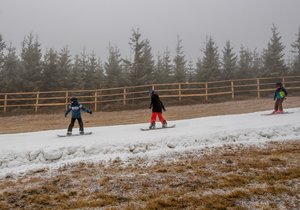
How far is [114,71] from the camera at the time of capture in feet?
104

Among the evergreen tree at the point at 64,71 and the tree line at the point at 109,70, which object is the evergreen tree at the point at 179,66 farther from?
the evergreen tree at the point at 64,71

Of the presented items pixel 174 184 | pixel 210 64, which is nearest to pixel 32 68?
pixel 210 64

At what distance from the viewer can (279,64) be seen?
1268 inches

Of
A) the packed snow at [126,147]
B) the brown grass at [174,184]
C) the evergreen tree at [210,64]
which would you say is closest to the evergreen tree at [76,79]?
the evergreen tree at [210,64]

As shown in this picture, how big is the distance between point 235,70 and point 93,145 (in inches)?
1110

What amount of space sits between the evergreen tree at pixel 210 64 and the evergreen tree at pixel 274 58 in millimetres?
5231

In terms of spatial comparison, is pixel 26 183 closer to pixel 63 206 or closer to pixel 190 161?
pixel 63 206

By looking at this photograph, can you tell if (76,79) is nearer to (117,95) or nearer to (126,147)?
(117,95)

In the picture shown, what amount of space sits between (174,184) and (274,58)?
30533mm

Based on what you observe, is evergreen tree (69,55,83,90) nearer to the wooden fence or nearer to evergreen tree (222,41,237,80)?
the wooden fence

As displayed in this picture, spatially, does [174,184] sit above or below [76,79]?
below

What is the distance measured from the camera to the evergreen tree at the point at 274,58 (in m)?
31.8

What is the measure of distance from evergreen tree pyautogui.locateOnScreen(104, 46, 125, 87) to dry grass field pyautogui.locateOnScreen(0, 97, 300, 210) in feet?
71.4

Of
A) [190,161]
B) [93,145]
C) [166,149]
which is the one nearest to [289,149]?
[190,161]
